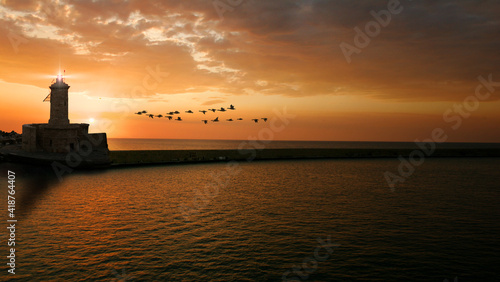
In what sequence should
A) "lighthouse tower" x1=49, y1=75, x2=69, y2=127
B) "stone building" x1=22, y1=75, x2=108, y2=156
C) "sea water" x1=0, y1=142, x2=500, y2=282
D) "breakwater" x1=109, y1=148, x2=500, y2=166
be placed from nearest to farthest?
"sea water" x1=0, y1=142, x2=500, y2=282 → "stone building" x1=22, y1=75, x2=108, y2=156 → "lighthouse tower" x1=49, y1=75, x2=69, y2=127 → "breakwater" x1=109, y1=148, x2=500, y2=166

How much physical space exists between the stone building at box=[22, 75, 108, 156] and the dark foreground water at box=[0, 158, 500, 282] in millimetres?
19009

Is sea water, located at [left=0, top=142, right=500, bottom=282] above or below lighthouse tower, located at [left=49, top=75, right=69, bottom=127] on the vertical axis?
below

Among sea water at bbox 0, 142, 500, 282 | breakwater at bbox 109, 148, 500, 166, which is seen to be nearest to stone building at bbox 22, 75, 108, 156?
breakwater at bbox 109, 148, 500, 166

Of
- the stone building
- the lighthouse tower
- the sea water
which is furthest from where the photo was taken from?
the lighthouse tower

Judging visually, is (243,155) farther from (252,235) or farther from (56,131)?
(252,235)

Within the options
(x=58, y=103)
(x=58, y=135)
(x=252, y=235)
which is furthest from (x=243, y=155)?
(x=252, y=235)

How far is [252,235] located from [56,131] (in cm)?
4826

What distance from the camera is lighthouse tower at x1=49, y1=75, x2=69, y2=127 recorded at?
177 feet

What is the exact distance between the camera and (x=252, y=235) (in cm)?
1952

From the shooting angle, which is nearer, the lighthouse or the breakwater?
the lighthouse

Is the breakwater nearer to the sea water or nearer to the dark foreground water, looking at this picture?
the dark foreground water

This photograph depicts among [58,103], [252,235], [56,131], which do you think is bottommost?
[252,235]

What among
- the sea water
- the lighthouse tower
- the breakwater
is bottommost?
the sea water

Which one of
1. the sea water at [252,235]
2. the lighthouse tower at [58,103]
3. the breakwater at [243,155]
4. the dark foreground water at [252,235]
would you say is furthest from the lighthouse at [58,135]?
the sea water at [252,235]
